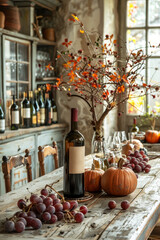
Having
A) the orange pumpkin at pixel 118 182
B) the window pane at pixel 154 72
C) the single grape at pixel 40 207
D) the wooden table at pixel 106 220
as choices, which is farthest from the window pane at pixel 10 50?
the single grape at pixel 40 207

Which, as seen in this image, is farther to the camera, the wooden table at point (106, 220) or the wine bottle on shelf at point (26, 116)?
the wine bottle on shelf at point (26, 116)

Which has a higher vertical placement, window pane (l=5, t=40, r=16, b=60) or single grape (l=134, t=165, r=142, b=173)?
window pane (l=5, t=40, r=16, b=60)

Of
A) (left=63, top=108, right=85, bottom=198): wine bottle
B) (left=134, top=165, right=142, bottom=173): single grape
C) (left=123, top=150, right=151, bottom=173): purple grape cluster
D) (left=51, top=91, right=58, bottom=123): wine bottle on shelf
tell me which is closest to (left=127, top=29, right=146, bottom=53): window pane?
(left=51, top=91, right=58, bottom=123): wine bottle on shelf

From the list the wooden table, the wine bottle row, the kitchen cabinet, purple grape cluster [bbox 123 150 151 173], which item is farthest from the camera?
the wine bottle row

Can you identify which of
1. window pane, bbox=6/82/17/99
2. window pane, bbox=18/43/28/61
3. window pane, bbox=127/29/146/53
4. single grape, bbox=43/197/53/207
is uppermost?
window pane, bbox=127/29/146/53

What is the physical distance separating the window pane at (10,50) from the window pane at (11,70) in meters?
0.08

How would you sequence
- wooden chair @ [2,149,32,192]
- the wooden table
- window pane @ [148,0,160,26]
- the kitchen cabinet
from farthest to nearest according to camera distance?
window pane @ [148,0,160,26] → the kitchen cabinet → wooden chair @ [2,149,32,192] → the wooden table

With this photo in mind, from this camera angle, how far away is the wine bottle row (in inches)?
164

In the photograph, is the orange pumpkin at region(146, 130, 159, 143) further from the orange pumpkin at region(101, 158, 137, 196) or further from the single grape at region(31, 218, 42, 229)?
the single grape at region(31, 218, 42, 229)

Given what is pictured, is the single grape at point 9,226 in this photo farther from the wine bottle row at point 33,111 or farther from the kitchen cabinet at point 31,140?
the wine bottle row at point 33,111

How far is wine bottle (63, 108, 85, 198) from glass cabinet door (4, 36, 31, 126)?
8.14 ft

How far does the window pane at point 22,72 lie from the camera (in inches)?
177

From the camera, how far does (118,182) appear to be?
1.87 metres

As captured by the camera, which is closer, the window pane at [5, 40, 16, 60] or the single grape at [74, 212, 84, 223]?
the single grape at [74, 212, 84, 223]
